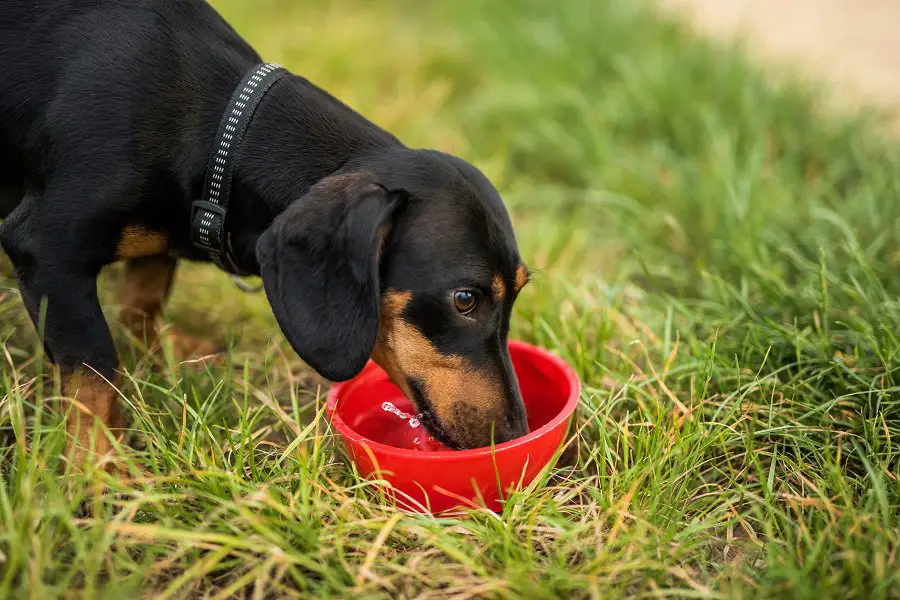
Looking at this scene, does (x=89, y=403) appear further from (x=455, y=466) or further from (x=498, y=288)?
(x=498, y=288)

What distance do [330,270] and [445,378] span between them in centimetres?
46

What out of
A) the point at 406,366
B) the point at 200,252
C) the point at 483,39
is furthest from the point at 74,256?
the point at 483,39

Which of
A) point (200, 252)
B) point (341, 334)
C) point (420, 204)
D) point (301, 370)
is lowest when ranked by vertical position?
point (301, 370)

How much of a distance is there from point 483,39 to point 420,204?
4.25 meters

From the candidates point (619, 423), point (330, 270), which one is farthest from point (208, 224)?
point (619, 423)

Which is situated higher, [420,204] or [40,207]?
[420,204]

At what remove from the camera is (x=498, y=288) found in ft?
8.43

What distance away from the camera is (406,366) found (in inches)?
101

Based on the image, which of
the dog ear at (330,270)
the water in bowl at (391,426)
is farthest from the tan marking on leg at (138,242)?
the water in bowl at (391,426)

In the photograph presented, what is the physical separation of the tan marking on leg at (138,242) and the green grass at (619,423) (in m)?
0.44

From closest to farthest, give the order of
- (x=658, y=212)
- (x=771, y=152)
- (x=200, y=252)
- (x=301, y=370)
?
(x=200, y=252)
(x=301, y=370)
(x=658, y=212)
(x=771, y=152)

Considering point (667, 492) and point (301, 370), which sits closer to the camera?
point (667, 492)

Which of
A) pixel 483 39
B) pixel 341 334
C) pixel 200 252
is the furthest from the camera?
pixel 483 39

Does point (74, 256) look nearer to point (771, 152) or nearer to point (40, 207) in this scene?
point (40, 207)
